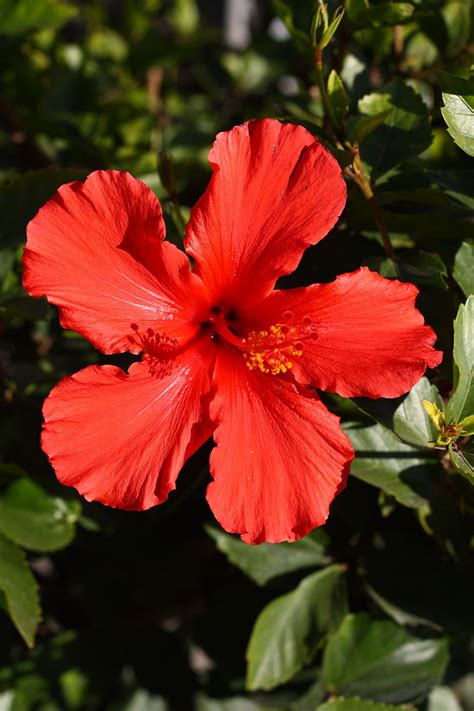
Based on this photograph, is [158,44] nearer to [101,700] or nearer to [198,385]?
[198,385]

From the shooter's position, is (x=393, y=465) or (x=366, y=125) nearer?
(x=366, y=125)

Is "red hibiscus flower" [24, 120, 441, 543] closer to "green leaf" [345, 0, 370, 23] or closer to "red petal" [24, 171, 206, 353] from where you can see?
"red petal" [24, 171, 206, 353]

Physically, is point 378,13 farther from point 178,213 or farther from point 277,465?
point 277,465

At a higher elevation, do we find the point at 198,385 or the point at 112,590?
the point at 198,385

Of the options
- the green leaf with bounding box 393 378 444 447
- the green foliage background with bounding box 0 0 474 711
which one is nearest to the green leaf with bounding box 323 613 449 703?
the green foliage background with bounding box 0 0 474 711

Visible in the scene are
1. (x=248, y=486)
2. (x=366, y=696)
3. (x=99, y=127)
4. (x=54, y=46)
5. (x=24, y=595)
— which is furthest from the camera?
(x=54, y=46)

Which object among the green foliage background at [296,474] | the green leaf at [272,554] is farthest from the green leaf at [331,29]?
the green leaf at [272,554]

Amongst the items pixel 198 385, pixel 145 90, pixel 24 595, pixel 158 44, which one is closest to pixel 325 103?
pixel 198 385

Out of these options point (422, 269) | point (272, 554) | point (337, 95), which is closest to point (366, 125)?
point (337, 95)
